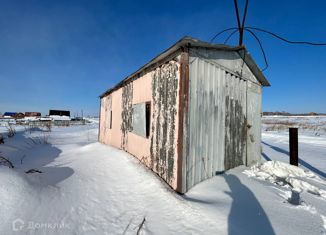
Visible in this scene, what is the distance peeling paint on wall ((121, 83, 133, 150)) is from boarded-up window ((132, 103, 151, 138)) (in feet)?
1.71

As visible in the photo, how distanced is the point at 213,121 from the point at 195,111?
2.18 ft

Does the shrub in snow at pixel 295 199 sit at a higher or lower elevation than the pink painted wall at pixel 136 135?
lower

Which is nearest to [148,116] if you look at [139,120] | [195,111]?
[139,120]

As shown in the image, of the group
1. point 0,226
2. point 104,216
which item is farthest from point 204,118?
point 0,226

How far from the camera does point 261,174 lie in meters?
4.87

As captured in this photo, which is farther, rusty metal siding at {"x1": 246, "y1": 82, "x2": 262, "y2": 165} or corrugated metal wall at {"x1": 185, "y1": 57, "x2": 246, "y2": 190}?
rusty metal siding at {"x1": 246, "y1": 82, "x2": 262, "y2": 165}

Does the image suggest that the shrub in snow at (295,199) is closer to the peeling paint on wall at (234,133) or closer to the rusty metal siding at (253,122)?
the peeling paint on wall at (234,133)

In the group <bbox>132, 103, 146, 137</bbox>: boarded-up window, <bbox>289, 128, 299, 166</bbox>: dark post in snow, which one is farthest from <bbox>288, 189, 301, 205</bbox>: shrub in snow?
<bbox>132, 103, 146, 137</bbox>: boarded-up window

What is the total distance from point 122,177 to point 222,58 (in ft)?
11.5

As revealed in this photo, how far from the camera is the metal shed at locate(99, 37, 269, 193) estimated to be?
3.81 m

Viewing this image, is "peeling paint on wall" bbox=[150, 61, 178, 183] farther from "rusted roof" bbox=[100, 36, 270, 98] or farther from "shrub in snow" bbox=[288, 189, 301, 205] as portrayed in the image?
"shrub in snow" bbox=[288, 189, 301, 205]

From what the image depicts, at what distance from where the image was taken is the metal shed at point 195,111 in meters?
3.81

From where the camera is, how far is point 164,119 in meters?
4.39

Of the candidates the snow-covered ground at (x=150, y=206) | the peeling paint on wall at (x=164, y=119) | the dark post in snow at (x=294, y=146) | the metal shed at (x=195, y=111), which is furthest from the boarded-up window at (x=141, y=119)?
the dark post in snow at (x=294, y=146)
